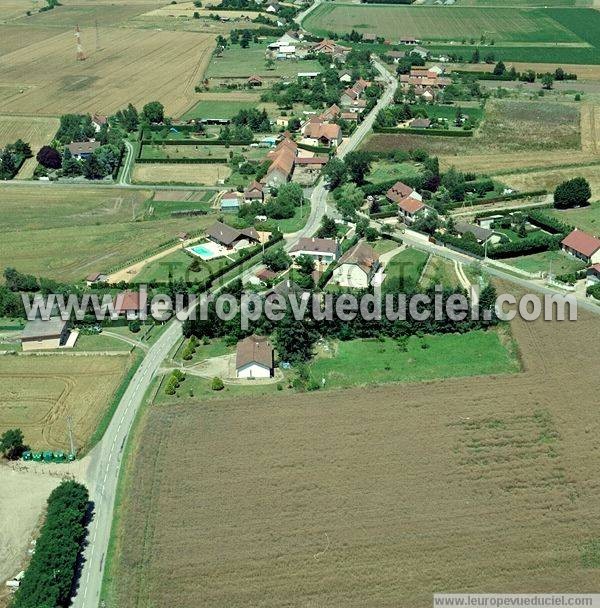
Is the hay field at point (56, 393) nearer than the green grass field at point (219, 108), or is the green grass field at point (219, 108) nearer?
the hay field at point (56, 393)

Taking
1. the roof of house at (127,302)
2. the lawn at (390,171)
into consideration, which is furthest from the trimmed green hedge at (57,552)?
the lawn at (390,171)

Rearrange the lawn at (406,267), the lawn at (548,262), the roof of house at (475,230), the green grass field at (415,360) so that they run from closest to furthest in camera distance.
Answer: the green grass field at (415,360), the lawn at (406,267), the lawn at (548,262), the roof of house at (475,230)

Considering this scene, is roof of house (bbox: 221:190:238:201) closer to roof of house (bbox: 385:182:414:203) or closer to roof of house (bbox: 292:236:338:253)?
roof of house (bbox: 292:236:338:253)

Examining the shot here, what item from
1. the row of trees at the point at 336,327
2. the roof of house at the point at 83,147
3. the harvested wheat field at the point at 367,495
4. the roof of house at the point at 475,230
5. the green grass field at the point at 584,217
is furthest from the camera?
the roof of house at the point at 83,147

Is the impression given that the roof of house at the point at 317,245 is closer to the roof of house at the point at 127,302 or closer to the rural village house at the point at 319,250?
the rural village house at the point at 319,250

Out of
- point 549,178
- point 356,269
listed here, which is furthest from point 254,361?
point 549,178

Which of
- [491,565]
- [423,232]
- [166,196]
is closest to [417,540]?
[491,565]

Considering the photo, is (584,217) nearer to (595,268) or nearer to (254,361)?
(595,268)
